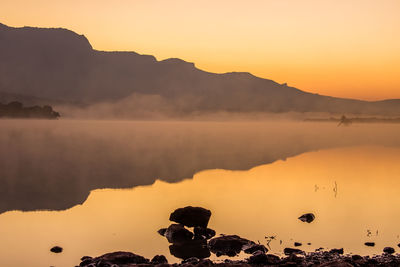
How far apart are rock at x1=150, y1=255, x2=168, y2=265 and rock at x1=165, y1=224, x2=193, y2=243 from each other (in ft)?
8.50

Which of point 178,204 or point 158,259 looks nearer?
point 158,259

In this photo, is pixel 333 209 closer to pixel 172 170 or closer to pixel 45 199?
pixel 45 199

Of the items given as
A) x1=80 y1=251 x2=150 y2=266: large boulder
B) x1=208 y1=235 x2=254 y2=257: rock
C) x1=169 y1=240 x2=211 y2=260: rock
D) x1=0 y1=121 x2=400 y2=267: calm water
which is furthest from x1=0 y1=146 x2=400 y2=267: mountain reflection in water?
x1=208 y1=235 x2=254 y2=257: rock

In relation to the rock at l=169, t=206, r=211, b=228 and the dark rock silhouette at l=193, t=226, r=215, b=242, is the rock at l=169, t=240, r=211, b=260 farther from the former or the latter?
the rock at l=169, t=206, r=211, b=228

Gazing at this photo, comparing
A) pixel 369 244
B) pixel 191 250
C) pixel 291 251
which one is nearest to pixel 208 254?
pixel 191 250

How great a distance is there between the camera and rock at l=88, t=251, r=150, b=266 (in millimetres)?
14488

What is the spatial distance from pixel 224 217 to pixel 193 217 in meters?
→ 2.90

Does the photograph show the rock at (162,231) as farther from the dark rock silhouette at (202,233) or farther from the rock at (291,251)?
the rock at (291,251)

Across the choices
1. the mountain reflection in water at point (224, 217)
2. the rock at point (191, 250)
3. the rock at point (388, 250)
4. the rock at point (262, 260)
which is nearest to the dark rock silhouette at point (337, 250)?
the mountain reflection in water at point (224, 217)

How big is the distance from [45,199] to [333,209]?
16762 mm

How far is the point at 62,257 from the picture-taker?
15.6m

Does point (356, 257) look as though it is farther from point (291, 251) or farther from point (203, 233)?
point (203, 233)

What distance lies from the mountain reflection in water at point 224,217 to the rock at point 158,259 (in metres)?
0.88

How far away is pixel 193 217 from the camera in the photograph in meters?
19.3
